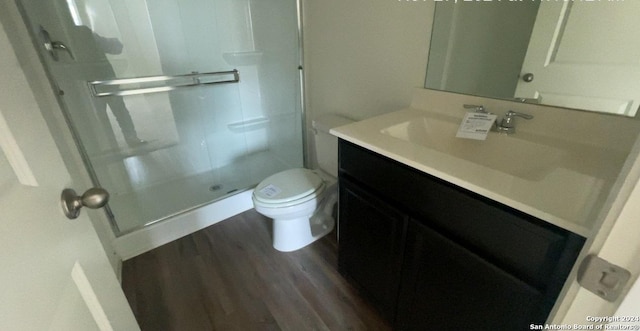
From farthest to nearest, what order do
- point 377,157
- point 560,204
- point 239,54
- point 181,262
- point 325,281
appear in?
point 239,54 < point 181,262 < point 325,281 < point 377,157 < point 560,204

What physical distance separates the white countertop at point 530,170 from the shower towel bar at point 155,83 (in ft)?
4.44

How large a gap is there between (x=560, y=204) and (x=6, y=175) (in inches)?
40.3

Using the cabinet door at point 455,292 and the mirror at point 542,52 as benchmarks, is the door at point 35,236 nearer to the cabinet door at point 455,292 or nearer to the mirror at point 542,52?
the cabinet door at point 455,292

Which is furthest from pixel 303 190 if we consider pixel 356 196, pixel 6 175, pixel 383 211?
pixel 6 175

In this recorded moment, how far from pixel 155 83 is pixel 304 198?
1315 millimetres

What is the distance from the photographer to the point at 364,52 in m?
1.59

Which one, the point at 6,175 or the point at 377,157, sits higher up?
the point at 6,175

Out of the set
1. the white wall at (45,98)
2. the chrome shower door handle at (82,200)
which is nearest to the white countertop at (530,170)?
the chrome shower door handle at (82,200)

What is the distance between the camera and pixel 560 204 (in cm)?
64

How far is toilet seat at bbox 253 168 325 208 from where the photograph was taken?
4.97ft

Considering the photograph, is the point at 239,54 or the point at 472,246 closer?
the point at 472,246

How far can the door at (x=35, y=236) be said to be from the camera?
363mm

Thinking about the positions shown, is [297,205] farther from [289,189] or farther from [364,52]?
[364,52]

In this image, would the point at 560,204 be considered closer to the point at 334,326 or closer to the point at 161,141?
the point at 334,326
